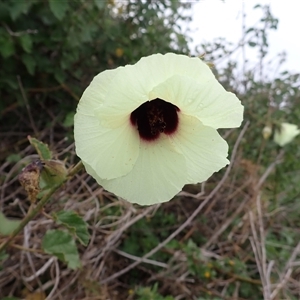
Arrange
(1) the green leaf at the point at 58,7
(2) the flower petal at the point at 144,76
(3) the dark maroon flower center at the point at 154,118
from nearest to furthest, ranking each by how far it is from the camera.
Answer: (2) the flower petal at the point at 144,76
(3) the dark maroon flower center at the point at 154,118
(1) the green leaf at the point at 58,7

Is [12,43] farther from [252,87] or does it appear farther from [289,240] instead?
[289,240]

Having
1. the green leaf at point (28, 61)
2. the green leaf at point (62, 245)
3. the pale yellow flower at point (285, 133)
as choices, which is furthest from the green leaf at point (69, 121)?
the pale yellow flower at point (285, 133)

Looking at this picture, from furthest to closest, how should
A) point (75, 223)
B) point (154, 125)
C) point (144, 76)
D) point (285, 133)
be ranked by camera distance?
point (285, 133) < point (75, 223) < point (154, 125) < point (144, 76)

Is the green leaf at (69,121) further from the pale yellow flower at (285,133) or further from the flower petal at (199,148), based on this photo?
the pale yellow flower at (285,133)

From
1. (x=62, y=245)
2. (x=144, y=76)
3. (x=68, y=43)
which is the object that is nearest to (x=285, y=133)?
(x=68, y=43)

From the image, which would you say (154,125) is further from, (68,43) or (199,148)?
(68,43)

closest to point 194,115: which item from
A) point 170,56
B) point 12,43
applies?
point 170,56
